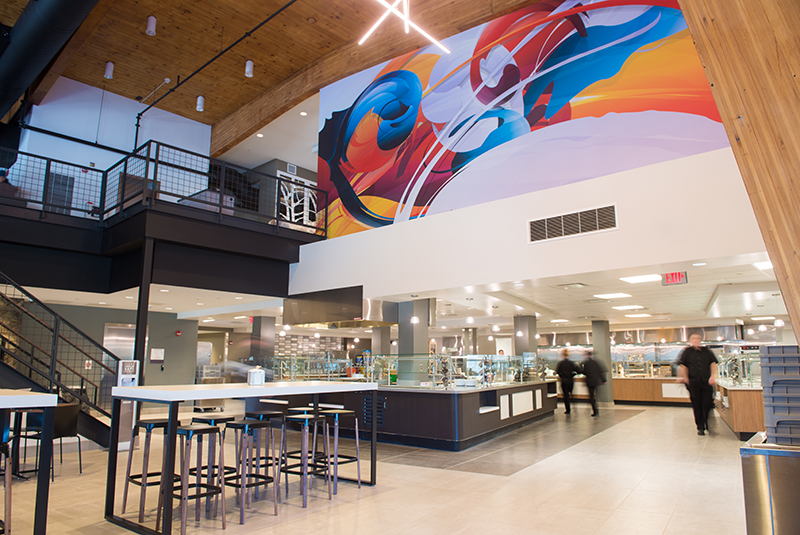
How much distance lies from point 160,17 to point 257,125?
117 inches

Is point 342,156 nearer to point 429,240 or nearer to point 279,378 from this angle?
point 429,240

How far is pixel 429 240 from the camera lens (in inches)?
303

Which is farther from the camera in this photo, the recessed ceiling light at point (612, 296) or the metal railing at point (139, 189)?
the recessed ceiling light at point (612, 296)

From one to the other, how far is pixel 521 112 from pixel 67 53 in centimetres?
834

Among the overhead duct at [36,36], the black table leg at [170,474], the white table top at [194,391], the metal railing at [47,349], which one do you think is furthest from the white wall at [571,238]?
the overhead duct at [36,36]

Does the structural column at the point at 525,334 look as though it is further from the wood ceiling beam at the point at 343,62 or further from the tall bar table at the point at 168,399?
the tall bar table at the point at 168,399

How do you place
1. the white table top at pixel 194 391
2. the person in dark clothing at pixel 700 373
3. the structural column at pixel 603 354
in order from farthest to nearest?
the structural column at pixel 603 354 → the person in dark clothing at pixel 700 373 → the white table top at pixel 194 391

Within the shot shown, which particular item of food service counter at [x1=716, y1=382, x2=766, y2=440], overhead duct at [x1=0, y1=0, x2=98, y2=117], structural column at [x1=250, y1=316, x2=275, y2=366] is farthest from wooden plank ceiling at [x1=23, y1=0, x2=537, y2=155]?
food service counter at [x1=716, y1=382, x2=766, y2=440]

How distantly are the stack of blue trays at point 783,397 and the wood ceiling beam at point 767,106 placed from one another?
1.44 metres

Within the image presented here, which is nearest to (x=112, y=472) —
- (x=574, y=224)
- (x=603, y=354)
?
(x=574, y=224)

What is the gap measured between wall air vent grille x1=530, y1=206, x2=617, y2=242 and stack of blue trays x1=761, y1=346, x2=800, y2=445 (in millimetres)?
3653

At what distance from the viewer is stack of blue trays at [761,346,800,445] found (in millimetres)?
2275

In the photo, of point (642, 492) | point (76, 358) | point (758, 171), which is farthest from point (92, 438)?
point (758, 171)

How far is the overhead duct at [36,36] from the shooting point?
636cm
